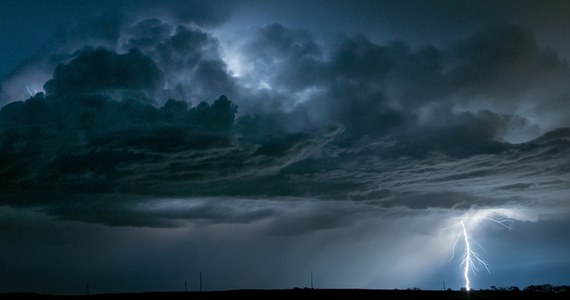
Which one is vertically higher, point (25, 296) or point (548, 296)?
point (25, 296)

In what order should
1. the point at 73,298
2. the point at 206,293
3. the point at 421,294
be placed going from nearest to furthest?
the point at 73,298 → the point at 206,293 → the point at 421,294

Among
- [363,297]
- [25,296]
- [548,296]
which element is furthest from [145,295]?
[548,296]

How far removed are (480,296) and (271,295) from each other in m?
22.2

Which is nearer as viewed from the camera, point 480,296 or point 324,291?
point 324,291

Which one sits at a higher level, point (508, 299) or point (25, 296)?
point (25, 296)

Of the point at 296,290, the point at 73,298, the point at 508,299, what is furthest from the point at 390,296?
the point at 73,298

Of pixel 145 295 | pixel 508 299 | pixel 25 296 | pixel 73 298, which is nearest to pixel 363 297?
pixel 508 299

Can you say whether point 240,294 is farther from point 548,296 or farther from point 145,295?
point 548,296

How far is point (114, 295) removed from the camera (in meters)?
49.4

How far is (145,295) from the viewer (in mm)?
49500

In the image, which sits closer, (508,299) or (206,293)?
(206,293)

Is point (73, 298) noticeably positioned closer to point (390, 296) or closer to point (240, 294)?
point (240, 294)

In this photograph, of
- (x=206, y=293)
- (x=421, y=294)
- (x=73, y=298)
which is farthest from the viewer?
(x=421, y=294)

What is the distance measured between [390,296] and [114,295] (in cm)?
2498
